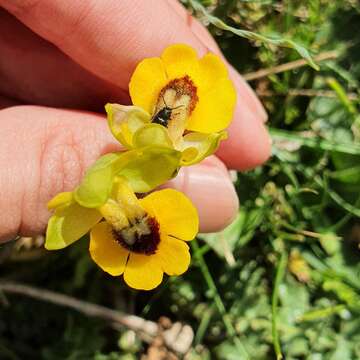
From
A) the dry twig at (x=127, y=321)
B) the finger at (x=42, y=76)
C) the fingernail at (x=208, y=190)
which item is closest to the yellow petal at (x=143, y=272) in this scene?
the fingernail at (x=208, y=190)

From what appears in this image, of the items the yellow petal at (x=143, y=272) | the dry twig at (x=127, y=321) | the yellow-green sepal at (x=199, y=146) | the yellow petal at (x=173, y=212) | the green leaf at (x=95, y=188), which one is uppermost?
the green leaf at (x=95, y=188)

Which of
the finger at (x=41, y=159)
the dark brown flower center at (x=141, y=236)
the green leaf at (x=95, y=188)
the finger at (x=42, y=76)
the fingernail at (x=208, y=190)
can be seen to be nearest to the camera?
the green leaf at (x=95, y=188)

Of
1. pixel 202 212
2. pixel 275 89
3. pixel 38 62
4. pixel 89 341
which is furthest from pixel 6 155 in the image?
pixel 275 89

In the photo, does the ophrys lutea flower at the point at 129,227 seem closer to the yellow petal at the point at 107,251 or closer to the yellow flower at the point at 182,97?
the yellow petal at the point at 107,251

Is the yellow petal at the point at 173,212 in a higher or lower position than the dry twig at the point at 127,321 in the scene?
higher

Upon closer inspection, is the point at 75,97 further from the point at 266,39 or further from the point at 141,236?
the point at 141,236

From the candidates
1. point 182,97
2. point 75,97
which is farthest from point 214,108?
point 75,97
